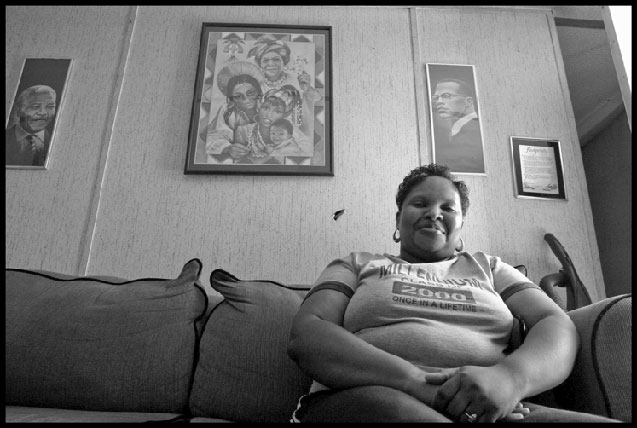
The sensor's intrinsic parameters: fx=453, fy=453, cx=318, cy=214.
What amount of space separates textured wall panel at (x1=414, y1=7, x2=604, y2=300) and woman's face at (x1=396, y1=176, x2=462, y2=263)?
74 cm

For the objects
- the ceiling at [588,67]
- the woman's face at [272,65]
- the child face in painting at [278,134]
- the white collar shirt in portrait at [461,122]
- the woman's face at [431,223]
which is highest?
the ceiling at [588,67]

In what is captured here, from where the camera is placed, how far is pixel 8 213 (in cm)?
202

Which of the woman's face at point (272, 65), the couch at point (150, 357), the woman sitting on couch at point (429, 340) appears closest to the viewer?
the woman sitting on couch at point (429, 340)

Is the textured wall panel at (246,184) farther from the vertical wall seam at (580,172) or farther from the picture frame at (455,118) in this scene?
the vertical wall seam at (580,172)

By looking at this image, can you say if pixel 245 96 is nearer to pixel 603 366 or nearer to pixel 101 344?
pixel 101 344

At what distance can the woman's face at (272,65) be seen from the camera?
7.38 ft

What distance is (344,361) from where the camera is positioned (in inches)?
34.4

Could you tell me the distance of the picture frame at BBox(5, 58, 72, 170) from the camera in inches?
83.2

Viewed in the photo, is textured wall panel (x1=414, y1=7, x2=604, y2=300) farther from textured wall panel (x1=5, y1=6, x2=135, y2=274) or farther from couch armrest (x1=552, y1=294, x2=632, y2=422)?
textured wall panel (x1=5, y1=6, x2=135, y2=274)

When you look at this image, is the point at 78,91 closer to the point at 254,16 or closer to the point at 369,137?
the point at 254,16

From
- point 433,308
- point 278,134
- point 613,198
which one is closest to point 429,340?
point 433,308

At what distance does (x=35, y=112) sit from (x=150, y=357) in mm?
1634

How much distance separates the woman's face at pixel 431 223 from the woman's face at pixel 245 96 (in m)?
1.11

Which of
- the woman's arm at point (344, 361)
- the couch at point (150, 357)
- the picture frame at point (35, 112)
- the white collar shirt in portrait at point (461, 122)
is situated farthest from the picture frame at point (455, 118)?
the picture frame at point (35, 112)
